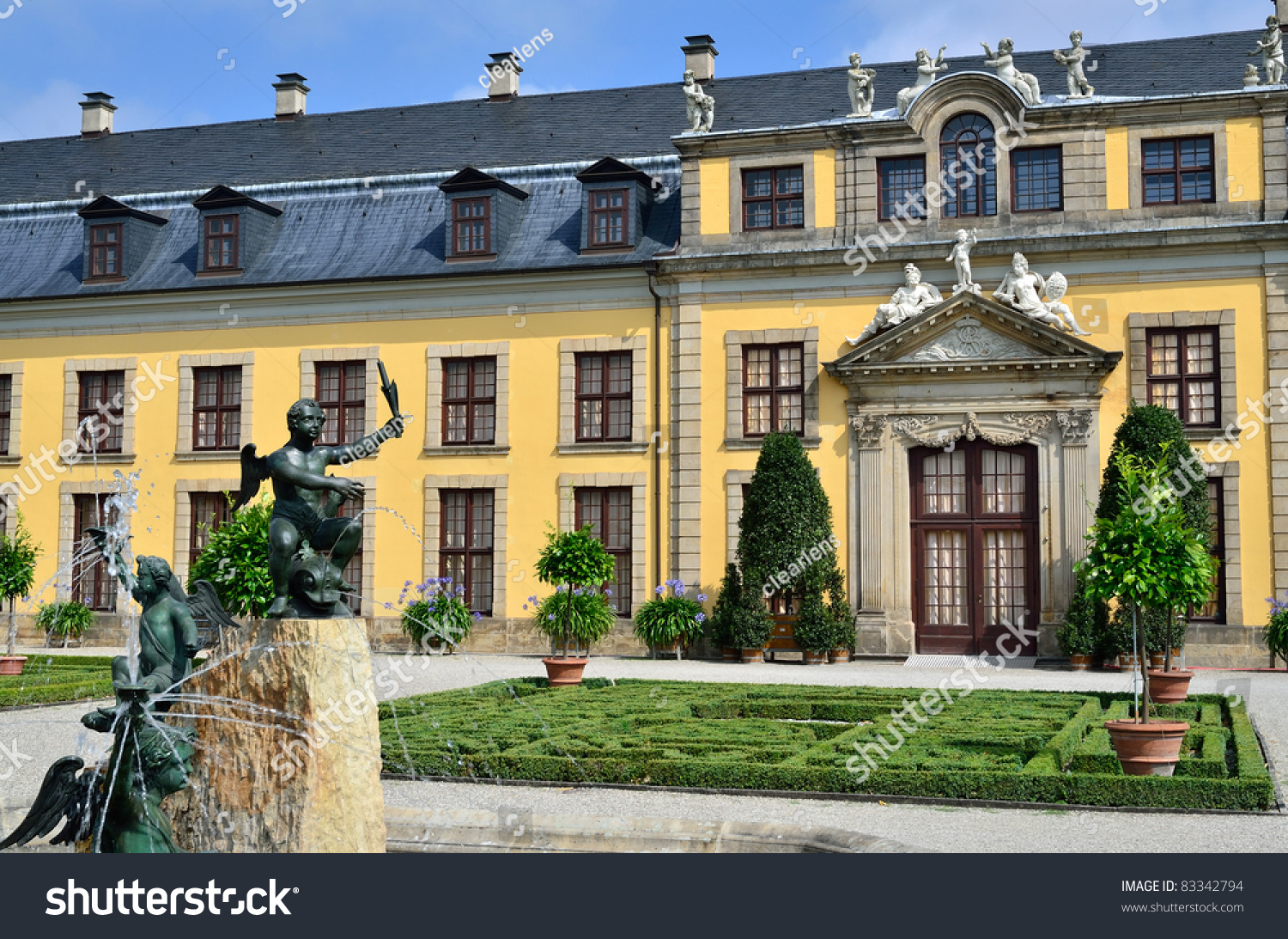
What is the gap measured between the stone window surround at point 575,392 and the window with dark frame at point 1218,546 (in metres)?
9.72

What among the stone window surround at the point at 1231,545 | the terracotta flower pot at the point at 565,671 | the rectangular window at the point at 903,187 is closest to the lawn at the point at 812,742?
the terracotta flower pot at the point at 565,671

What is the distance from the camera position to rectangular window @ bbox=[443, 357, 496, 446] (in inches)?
1046

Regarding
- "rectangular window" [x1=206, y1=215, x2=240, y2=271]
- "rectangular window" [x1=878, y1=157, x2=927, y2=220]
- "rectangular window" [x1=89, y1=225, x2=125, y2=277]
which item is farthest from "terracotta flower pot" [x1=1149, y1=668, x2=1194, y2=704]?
"rectangular window" [x1=89, y1=225, x2=125, y2=277]

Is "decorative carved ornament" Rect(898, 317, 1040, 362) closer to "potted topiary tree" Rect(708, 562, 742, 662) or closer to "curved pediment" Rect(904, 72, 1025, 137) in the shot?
"curved pediment" Rect(904, 72, 1025, 137)

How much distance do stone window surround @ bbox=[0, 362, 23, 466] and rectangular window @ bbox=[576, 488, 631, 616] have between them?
39.7 ft

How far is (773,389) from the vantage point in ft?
81.7

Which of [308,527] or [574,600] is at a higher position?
[308,527]

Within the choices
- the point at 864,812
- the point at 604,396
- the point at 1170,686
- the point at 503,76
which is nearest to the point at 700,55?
the point at 503,76

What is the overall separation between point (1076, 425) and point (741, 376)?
583 centimetres

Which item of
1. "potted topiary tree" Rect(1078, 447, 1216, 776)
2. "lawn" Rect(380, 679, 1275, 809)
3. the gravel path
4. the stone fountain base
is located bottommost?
the gravel path

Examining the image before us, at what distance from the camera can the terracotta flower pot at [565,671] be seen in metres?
18.3

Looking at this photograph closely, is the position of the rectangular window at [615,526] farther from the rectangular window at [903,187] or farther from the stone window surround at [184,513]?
the stone window surround at [184,513]

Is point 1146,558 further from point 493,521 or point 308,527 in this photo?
point 493,521
